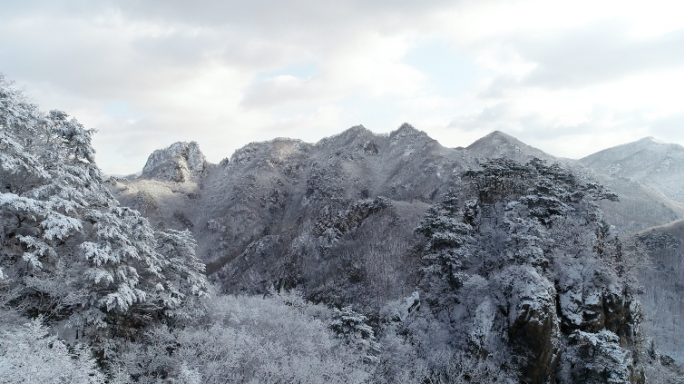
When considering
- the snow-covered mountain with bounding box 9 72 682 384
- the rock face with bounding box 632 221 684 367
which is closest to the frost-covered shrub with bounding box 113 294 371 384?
the snow-covered mountain with bounding box 9 72 682 384

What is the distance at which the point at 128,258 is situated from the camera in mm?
23531

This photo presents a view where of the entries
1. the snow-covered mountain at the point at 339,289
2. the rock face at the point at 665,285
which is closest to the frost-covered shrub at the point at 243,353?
the snow-covered mountain at the point at 339,289

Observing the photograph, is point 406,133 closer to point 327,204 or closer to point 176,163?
point 327,204

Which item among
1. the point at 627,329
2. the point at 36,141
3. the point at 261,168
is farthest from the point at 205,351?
the point at 261,168

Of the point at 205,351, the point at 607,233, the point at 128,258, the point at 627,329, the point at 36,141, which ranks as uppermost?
the point at 36,141

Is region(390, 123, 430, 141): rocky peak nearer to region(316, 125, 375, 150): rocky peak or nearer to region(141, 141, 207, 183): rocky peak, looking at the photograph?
region(316, 125, 375, 150): rocky peak

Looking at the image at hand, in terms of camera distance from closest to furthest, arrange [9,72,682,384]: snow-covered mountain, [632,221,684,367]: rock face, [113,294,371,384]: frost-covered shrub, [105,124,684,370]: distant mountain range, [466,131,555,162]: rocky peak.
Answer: [9,72,682,384]: snow-covered mountain → [113,294,371,384]: frost-covered shrub → [105,124,684,370]: distant mountain range → [632,221,684,367]: rock face → [466,131,555,162]: rocky peak

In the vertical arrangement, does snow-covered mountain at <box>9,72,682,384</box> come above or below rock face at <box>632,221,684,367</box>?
above

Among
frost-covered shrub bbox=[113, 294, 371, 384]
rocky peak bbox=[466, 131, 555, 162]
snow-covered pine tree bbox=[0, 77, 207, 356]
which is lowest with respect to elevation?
frost-covered shrub bbox=[113, 294, 371, 384]

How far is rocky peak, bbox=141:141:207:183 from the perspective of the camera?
142375mm

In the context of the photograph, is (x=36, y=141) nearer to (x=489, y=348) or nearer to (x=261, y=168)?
(x=489, y=348)

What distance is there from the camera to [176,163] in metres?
145

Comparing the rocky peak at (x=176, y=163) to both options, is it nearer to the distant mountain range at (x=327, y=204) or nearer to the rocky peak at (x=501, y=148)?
the distant mountain range at (x=327, y=204)

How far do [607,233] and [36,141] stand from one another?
52819 millimetres
